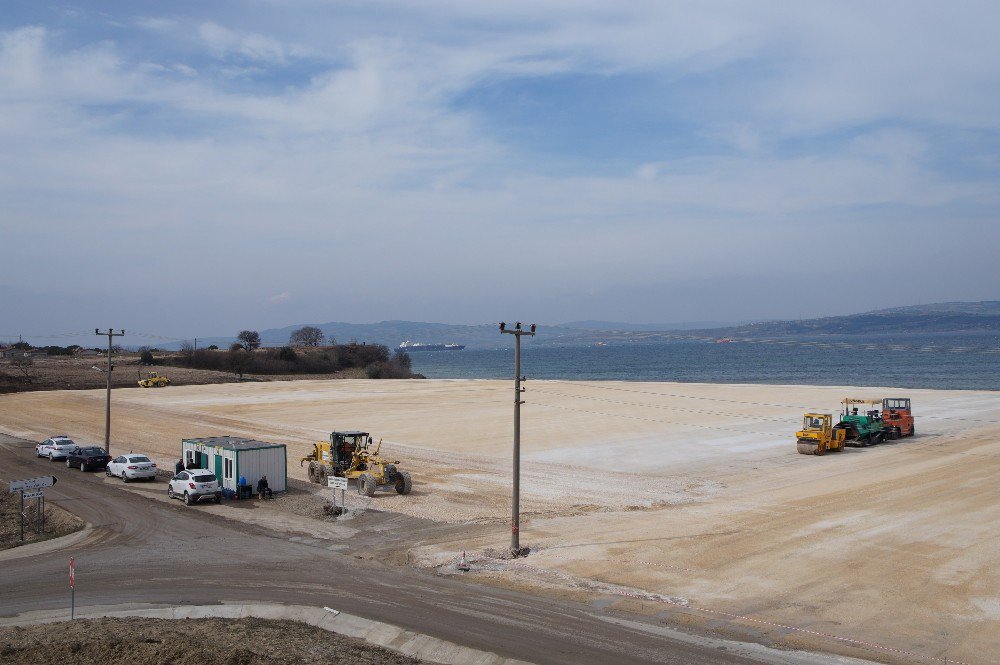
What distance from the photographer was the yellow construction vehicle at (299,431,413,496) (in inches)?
1304

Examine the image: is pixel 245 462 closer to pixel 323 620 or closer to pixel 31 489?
pixel 31 489

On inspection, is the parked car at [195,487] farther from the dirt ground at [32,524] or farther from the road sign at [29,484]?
the road sign at [29,484]

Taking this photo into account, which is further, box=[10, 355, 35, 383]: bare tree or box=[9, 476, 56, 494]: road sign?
box=[10, 355, 35, 383]: bare tree

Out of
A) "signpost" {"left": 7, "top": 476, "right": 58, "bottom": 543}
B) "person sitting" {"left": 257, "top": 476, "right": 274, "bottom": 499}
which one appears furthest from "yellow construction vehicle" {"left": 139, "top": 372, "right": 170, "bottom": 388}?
"signpost" {"left": 7, "top": 476, "right": 58, "bottom": 543}

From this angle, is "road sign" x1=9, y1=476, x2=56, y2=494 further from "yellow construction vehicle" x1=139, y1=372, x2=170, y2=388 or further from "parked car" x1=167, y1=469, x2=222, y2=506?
"yellow construction vehicle" x1=139, y1=372, x2=170, y2=388

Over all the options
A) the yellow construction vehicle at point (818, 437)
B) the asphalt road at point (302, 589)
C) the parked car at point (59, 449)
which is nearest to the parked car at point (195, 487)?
the asphalt road at point (302, 589)

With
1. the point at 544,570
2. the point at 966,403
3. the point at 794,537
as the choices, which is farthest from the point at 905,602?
the point at 966,403

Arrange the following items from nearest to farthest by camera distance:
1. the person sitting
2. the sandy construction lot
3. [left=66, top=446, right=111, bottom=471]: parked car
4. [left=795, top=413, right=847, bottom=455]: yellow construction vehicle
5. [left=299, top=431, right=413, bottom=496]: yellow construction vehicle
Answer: the sandy construction lot, the person sitting, [left=299, top=431, right=413, bottom=496]: yellow construction vehicle, [left=66, top=446, right=111, bottom=471]: parked car, [left=795, top=413, right=847, bottom=455]: yellow construction vehicle

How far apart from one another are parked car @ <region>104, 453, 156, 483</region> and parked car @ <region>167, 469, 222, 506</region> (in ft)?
16.5

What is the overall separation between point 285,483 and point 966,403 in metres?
61.9

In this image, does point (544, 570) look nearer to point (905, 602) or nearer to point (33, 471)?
point (905, 602)

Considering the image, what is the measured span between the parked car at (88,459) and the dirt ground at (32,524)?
26.1 feet

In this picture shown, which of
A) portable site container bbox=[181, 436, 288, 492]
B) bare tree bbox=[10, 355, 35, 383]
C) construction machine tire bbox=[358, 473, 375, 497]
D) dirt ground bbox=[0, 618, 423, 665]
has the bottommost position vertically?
dirt ground bbox=[0, 618, 423, 665]

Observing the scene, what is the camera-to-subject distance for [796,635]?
17.0 m
